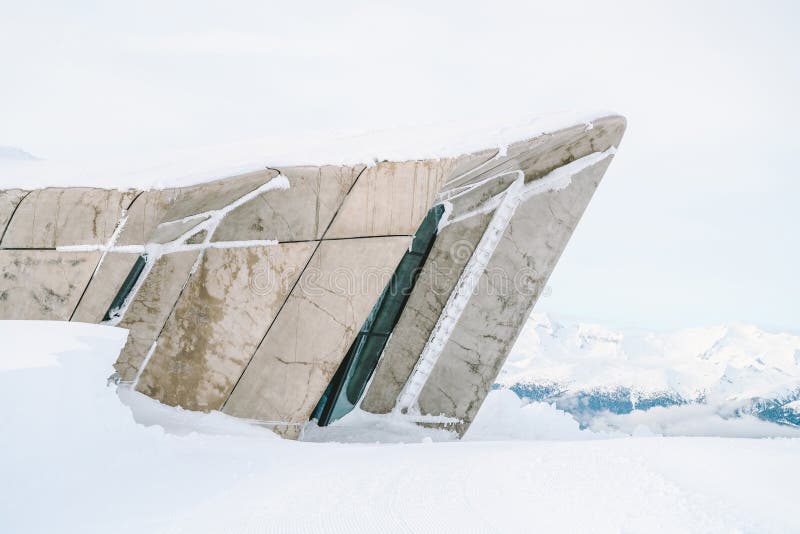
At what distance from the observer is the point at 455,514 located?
2.79 meters

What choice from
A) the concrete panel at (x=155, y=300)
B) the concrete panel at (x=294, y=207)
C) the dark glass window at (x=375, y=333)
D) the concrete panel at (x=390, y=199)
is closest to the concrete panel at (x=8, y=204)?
the concrete panel at (x=155, y=300)

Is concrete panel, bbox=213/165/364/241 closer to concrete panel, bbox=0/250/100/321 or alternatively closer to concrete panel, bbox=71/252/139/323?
concrete panel, bbox=71/252/139/323

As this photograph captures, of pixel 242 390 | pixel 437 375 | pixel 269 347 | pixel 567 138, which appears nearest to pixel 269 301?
pixel 269 347

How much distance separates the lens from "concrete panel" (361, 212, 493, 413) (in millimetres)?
6938

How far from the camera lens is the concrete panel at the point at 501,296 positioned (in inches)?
277

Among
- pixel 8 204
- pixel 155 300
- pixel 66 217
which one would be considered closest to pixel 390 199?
pixel 155 300

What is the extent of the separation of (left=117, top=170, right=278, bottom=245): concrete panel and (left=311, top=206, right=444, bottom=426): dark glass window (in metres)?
1.90

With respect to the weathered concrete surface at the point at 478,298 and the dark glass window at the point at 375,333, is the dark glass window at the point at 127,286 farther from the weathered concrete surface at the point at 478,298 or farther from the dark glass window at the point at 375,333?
the weathered concrete surface at the point at 478,298

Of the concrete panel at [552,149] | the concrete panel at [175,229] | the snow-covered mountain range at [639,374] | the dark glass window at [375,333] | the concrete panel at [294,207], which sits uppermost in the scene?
the concrete panel at [552,149]

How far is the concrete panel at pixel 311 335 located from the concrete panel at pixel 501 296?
5.20 ft

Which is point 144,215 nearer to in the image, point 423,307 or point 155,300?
point 155,300

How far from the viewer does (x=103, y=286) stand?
18.6 ft

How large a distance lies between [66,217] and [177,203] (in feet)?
3.63

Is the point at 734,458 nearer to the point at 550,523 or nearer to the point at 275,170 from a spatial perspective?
the point at 550,523
